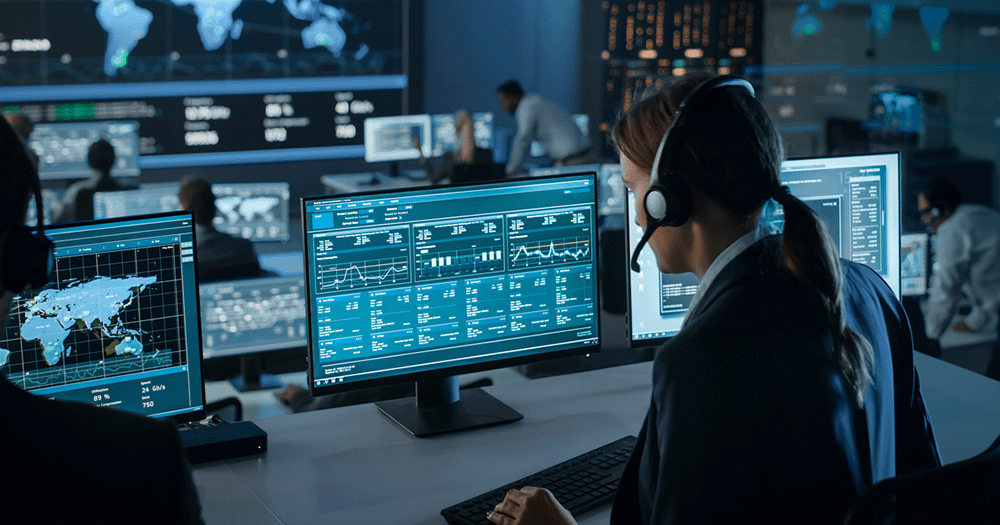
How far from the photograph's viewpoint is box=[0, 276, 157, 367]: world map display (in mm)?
1381

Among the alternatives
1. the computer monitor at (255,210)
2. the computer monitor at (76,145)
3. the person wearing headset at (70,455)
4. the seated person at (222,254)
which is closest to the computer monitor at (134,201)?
the computer monitor at (255,210)

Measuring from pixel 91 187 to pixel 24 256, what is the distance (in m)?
4.57

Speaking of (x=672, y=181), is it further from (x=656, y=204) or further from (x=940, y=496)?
(x=940, y=496)

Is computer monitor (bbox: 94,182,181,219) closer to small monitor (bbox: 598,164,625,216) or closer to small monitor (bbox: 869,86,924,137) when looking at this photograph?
small monitor (bbox: 598,164,625,216)

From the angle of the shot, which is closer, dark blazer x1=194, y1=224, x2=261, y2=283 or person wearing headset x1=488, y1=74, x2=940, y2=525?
person wearing headset x1=488, y1=74, x2=940, y2=525

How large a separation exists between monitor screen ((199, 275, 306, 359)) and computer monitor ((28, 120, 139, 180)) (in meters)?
3.04

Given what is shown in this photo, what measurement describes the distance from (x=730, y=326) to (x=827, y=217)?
109cm

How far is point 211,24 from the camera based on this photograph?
6996mm

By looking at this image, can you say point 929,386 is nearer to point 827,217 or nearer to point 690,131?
Result: point 827,217

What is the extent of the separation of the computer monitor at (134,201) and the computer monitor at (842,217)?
2.63m

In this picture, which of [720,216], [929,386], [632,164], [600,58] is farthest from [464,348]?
[600,58]

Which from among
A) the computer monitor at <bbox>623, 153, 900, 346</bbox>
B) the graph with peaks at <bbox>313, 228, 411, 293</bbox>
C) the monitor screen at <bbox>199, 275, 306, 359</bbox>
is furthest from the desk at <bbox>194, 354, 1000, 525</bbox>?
the monitor screen at <bbox>199, 275, 306, 359</bbox>

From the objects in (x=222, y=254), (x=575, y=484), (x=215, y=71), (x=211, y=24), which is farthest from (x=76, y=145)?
(x=575, y=484)

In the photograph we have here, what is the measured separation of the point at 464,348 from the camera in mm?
1688
